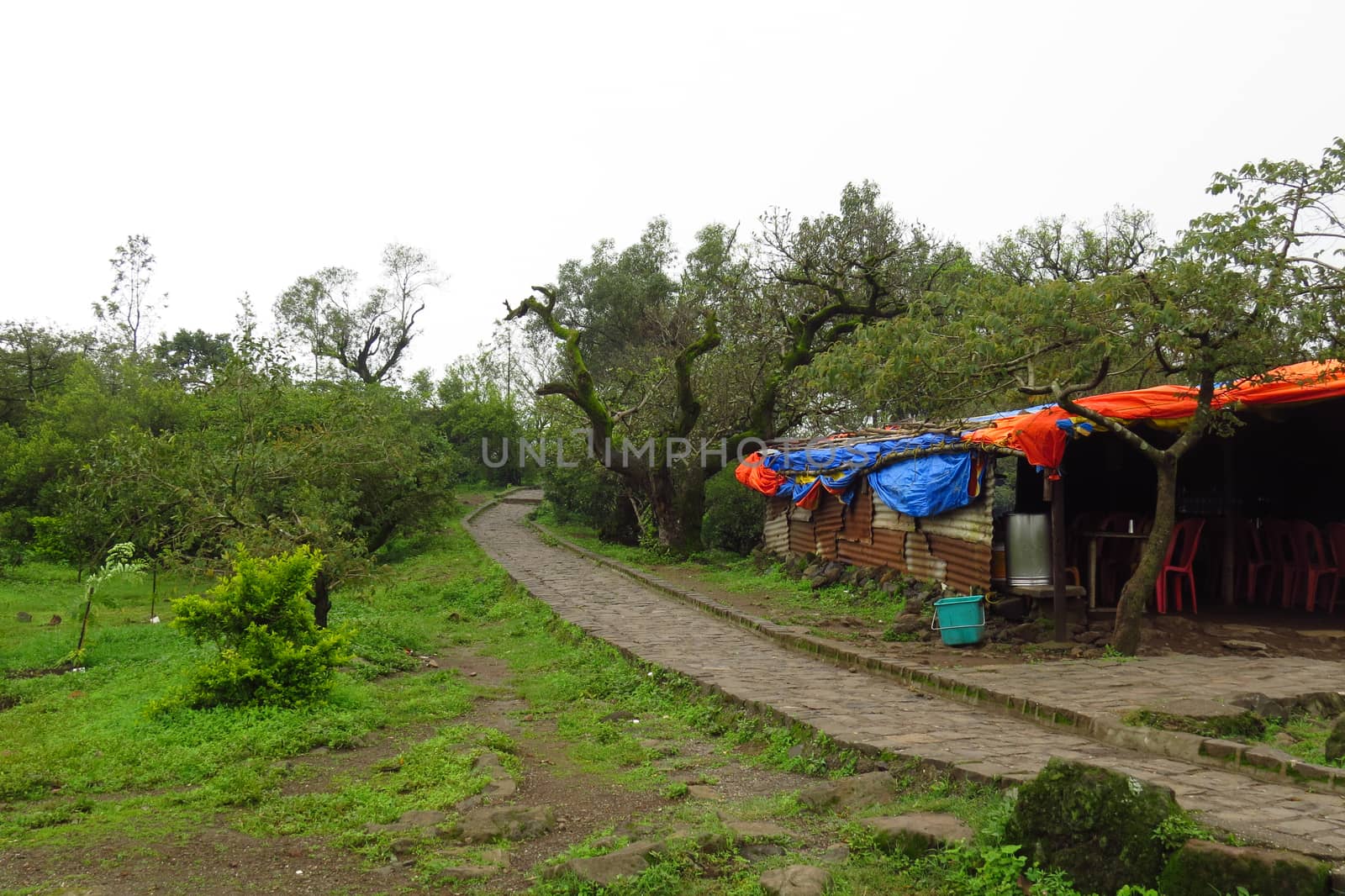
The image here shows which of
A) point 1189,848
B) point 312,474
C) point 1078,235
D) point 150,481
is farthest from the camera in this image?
point 1078,235

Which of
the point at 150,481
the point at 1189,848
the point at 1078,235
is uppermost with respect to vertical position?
the point at 1078,235

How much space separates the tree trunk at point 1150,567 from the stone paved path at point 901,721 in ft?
7.71

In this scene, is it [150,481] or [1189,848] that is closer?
[1189,848]

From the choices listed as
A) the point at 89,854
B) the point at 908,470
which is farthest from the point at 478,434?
the point at 89,854

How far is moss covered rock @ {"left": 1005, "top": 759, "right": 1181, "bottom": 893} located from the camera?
3783 millimetres

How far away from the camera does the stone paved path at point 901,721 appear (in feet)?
14.9

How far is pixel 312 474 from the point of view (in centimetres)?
1334

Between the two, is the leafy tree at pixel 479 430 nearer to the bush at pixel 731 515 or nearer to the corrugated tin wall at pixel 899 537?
the bush at pixel 731 515

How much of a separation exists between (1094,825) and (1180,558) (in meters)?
8.55

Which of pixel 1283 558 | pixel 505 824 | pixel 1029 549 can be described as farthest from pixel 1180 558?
pixel 505 824

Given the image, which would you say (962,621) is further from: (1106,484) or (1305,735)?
(1106,484)

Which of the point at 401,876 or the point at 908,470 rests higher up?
the point at 908,470

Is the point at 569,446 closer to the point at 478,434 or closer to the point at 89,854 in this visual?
the point at 89,854

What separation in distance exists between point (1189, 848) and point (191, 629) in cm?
741
